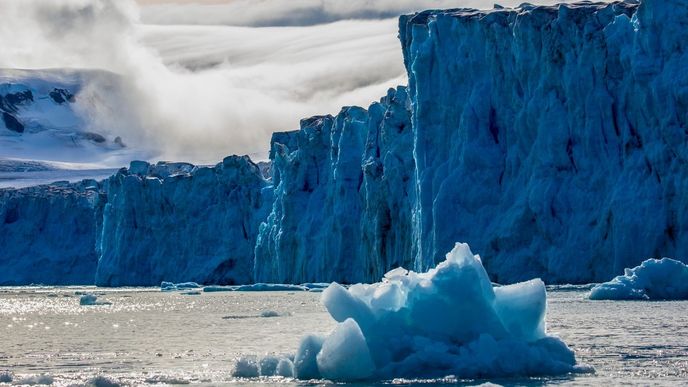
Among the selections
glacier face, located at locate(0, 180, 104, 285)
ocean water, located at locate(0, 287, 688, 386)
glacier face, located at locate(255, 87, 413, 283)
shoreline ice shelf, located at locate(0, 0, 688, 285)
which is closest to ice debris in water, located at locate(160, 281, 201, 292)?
glacier face, located at locate(255, 87, 413, 283)

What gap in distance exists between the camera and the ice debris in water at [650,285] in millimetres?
39978

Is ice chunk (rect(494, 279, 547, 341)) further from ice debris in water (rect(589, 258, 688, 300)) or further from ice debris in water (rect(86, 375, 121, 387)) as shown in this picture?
ice debris in water (rect(589, 258, 688, 300))

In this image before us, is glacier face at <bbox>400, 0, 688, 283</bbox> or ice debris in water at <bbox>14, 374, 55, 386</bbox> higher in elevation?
glacier face at <bbox>400, 0, 688, 283</bbox>

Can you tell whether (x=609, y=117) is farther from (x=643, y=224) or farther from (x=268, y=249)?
(x=268, y=249)

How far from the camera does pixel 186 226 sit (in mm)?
87688

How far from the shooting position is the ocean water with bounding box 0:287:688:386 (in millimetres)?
20438

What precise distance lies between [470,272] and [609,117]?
32676mm

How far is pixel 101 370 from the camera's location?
74.2ft

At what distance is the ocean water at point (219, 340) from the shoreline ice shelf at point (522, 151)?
4389 millimetres

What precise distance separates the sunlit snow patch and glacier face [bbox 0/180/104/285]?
85.4m

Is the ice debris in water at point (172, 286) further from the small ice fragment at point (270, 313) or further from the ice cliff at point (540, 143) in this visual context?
the small ice fragment at point (270, 313)

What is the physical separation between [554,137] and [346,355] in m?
34.8

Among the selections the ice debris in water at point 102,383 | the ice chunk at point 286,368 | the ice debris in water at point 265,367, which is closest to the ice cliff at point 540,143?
the ice debris in water at point 265,367

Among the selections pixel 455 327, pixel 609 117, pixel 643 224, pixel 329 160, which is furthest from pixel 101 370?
pixel 329 160
